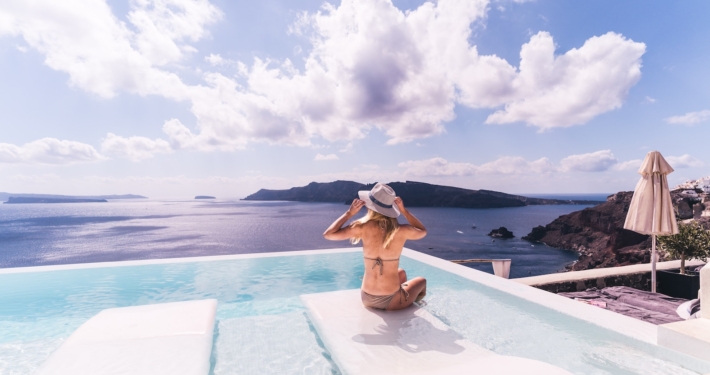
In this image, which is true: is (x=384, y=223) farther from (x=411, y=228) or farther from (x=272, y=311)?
(x=272, y=311)

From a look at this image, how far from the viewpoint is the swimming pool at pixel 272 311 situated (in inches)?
129

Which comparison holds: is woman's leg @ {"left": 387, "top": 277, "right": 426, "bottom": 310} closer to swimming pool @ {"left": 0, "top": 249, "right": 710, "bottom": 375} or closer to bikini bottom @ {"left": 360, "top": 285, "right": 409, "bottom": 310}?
bikini bottom @ {"left": 360, "top": 285, "right": 409, "bottom": 310}

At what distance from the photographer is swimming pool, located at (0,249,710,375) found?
328 centimetres

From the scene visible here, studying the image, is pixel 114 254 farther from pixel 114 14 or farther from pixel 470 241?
pixel 470 241

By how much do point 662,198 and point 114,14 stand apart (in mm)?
34865

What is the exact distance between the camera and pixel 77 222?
11194 cm

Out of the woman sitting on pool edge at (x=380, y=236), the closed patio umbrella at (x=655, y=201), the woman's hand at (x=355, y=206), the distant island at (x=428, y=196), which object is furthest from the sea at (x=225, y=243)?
the woman's hand at (x=355, y=206)

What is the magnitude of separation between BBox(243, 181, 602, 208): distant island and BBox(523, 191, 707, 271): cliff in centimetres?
3408

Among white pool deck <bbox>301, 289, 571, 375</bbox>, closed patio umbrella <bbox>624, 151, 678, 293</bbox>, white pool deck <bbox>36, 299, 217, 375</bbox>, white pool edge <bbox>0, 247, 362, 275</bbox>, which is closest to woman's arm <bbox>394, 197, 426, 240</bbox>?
white pool deck <bbox>301, 289, 571, 375</bbox>

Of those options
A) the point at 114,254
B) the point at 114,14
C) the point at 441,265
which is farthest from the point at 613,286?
the point at 114,254

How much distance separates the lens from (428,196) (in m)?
113

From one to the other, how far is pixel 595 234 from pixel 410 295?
74444mm

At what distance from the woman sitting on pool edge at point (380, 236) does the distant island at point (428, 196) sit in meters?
87.4

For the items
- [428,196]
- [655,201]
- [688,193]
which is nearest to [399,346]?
[655,201]
